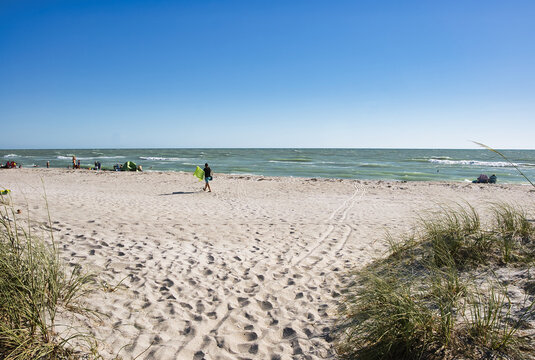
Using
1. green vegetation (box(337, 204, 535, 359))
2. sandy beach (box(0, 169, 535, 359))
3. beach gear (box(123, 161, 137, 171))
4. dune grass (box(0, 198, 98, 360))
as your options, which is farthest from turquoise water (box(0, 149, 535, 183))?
dune grass (box(0, 198, 98, 360))

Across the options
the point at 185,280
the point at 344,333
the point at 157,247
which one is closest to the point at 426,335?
the point at 344,333

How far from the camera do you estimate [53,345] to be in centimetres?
237

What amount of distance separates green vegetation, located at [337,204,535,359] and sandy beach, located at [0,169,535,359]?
0.48 meters

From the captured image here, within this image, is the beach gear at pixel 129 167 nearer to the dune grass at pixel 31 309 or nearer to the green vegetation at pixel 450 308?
the dune grass at pixel 31 309

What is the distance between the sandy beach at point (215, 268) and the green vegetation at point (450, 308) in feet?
1.58

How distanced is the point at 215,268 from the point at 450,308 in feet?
11.6

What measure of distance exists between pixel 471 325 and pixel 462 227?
115 inches

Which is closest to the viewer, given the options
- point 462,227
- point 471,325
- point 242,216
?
point 471,325

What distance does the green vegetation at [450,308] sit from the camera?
93.2 inches

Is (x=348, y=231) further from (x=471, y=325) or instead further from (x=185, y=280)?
(x=471, y=325)

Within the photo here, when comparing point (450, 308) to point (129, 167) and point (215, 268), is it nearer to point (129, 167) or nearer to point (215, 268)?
point (215, 268)

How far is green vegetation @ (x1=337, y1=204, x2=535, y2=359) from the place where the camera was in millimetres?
2367

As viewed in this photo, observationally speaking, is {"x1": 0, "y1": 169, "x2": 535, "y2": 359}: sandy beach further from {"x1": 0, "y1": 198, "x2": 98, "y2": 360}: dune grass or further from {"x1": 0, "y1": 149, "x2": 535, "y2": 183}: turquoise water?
{"x1": 0, "y1": 149, "x2": 535, "y2": 183}: turquoise water

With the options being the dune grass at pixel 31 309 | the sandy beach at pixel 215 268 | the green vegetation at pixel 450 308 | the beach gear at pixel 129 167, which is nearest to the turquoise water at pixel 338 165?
the beach gear at pixel 129 167
